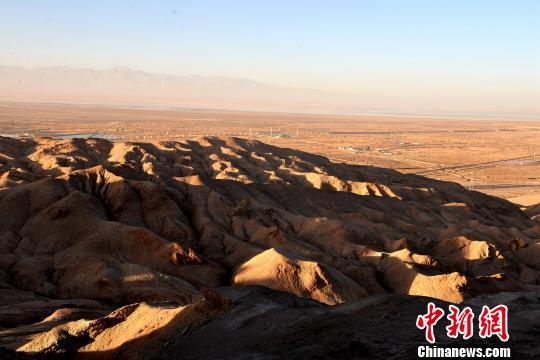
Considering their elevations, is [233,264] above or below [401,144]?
above

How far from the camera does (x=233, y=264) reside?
110ft

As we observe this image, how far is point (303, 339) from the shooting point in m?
13.7

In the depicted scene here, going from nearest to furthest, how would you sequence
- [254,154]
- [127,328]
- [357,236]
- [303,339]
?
[303,339], [127,328], [357,236], [254,154]

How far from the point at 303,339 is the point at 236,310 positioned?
3646mm

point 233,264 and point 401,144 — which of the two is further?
point 401,144

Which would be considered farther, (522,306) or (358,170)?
(358,170)

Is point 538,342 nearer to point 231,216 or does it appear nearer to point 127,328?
point 127,328

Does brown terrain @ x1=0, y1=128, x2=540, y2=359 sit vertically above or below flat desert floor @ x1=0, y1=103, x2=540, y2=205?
above

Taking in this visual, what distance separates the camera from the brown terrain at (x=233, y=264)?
14969 millimetres

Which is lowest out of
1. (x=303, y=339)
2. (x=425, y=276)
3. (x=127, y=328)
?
(x=425, y=276)

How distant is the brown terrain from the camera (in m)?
15.0

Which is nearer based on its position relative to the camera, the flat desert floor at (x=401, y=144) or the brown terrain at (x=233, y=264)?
the brown terrain at (x=233, y=264)

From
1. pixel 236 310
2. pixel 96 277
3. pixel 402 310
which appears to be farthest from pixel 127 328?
pixel 96 277

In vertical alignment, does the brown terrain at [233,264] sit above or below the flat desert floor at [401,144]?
above
